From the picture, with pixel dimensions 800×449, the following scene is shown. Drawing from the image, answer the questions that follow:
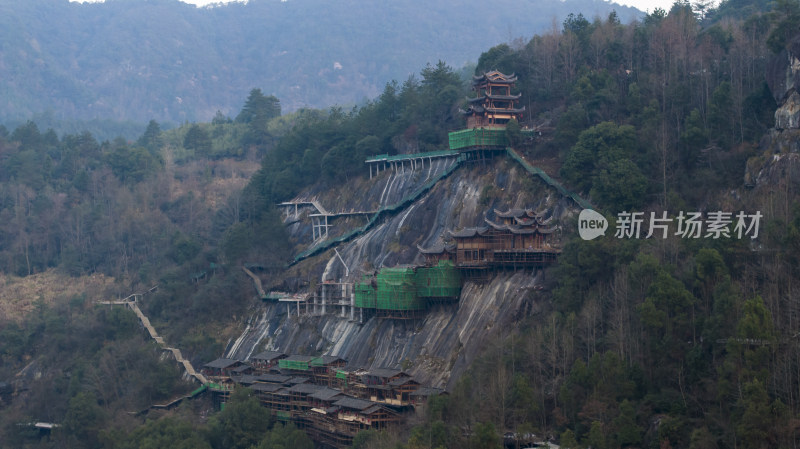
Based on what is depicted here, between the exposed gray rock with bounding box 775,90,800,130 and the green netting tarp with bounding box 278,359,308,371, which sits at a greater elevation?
the exposed gray rock with bounding box 775,90,800,130

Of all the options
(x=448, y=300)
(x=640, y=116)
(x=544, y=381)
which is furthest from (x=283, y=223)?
(x=544, y=381)

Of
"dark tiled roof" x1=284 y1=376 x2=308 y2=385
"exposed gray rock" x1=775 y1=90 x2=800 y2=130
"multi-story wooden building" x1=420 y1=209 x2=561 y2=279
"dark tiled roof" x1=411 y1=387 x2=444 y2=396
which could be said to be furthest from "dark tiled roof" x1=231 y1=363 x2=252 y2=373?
"exposed gray rock" x1=775 y1=90 x2=800 y2=130

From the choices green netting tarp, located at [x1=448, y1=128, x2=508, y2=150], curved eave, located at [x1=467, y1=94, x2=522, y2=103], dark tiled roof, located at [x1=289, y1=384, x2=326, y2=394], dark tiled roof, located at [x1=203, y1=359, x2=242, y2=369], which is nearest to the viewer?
dark tiled roof, located at [x1=289, y1=384, x2=326, y2=394]

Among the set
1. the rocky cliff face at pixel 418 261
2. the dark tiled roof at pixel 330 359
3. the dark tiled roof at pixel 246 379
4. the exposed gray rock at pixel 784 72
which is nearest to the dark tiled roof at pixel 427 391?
the rocky cliff face at pixel 418 261

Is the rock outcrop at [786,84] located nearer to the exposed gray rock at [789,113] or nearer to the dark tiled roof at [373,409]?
the exposed gray rock at [789,113]

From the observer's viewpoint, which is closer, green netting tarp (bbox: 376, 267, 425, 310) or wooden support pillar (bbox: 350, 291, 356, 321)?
green netting tarp (bbox: 376, 267, 425, 310)

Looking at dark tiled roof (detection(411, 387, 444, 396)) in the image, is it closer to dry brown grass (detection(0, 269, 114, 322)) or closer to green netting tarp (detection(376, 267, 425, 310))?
green netting tarp (detection(376, 267, 425, 310))
